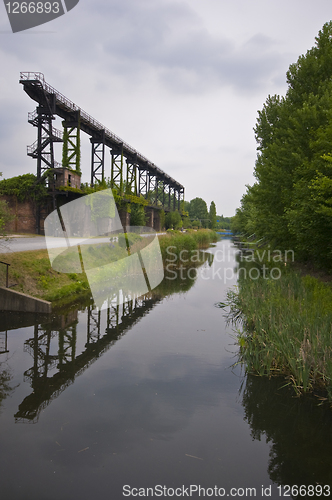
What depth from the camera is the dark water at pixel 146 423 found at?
4.82 metres

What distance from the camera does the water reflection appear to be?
503 cm

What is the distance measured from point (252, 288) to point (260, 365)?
532cm

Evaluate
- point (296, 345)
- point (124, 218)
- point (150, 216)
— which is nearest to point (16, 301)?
point (296, 345)

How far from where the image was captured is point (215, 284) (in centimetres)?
2064

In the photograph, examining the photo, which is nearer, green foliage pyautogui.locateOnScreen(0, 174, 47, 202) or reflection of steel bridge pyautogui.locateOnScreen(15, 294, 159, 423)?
reflection of steel bridge pyautogui.locateOnScreen(15, 294, 159, 423)

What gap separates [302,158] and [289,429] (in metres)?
13.0

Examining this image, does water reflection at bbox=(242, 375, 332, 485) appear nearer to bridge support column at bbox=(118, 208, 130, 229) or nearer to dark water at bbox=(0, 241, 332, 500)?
dark water at bbox=(0, 241, 332, 500)

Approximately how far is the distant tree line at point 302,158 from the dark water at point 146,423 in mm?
5762

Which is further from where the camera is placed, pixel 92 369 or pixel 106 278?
pixel 106 278

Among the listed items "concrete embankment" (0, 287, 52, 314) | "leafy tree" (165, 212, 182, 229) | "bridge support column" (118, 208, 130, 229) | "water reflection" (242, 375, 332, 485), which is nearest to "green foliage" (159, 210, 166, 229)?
"leafy tree" (165, 212, 182, 229)

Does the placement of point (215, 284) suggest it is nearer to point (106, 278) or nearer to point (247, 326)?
point (106, 278)

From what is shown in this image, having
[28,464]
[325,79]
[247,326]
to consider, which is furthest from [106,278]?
[325,79]

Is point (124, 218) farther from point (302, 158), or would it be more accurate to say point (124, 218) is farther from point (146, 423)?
point (146, 423)

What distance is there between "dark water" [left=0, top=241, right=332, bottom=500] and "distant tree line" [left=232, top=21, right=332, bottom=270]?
5762 millimetres
